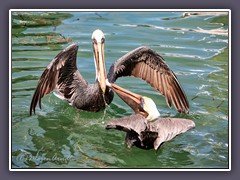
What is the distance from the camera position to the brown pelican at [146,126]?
8.16m

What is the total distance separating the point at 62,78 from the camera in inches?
385

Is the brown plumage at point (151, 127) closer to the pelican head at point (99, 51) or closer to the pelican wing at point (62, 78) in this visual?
the pelican head at point (99, 51)

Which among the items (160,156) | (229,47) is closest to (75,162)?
(160,156)

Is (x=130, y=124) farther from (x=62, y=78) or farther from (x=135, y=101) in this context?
(x=62, y=78)

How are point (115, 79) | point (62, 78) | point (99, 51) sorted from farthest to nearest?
point (115, 79) < point (62, 78) < point (99, 51)

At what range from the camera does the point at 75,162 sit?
325 inches

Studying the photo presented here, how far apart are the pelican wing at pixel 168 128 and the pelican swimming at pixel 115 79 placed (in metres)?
1.29

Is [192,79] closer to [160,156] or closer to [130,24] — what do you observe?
[130,24]

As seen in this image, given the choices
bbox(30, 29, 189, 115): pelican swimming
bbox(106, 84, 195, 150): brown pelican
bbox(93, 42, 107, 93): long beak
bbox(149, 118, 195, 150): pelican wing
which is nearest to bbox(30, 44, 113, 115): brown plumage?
bbox(30, 29, 189, 115): pelican swimming

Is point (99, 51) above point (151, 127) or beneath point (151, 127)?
above

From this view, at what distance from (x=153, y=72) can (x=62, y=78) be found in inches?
48.1

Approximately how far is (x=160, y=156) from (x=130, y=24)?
6.65 ft

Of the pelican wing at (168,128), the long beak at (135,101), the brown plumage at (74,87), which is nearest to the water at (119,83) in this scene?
the brown plumage at (74,87)

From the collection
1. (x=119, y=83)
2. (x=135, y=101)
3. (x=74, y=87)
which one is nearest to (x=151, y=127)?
(x=135, y=101)
